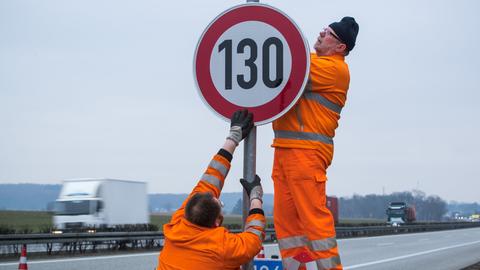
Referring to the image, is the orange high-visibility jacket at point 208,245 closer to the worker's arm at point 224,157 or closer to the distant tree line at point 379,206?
the worker's arm at point 224,157

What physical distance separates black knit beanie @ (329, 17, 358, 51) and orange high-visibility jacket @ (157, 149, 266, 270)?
1.16m

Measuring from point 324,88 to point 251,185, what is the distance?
682mm

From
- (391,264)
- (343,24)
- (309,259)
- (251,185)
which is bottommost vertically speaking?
(391,264)

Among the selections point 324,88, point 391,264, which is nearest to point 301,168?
point 324,88

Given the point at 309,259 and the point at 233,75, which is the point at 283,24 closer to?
the point at 233,75

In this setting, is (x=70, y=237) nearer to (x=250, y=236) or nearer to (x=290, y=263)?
(x=290, y=263)

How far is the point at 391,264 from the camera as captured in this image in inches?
747

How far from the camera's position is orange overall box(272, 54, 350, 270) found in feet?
13.6

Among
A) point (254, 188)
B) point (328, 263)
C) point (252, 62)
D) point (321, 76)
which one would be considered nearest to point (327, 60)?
point (321, 76)

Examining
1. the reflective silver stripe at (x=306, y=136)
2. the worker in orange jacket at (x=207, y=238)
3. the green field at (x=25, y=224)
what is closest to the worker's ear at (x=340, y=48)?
the reflective silver stripe at (x=306, y=136)

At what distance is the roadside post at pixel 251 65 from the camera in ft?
13.8

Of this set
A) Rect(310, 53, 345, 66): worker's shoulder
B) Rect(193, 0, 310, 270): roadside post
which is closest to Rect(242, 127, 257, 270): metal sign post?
Rect(193, 0, 310, 270): roadside post

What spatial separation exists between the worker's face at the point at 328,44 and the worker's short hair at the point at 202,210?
3.91ft

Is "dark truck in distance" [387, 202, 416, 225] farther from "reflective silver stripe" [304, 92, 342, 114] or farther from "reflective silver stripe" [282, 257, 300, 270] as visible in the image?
"reflective silver stripe" [304, 92, 342, 114]
